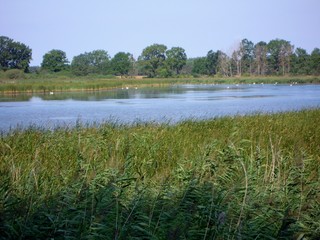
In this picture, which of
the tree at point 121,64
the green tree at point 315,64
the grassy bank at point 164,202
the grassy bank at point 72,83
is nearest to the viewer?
the grassy bank at point 164,202

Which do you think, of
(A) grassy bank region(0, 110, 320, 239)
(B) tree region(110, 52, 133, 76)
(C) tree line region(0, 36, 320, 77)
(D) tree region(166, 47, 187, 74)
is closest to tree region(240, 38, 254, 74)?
(C) tree line region(0, 36, 320, 77)

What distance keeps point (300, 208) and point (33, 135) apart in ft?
19.7

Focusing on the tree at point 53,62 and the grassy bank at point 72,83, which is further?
the tree at point 53,62

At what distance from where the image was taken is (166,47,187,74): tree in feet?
285

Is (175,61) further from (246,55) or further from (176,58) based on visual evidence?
(246,55)

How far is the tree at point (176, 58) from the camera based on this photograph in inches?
3418

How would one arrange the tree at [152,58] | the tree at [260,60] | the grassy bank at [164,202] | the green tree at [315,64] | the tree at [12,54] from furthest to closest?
the tree at [260,60] → the tree at [152,58] → the green tree at [315,64] → the tree at [12,54] → the grassy bank at [164,202]

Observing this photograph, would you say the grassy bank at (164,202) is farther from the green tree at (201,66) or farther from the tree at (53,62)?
the green tree at (201,66)

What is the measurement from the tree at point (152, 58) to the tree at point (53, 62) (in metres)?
17.2

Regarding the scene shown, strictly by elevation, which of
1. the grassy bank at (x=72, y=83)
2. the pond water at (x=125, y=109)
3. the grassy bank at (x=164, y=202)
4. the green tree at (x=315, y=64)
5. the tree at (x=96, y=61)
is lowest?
the grassy bank at (x=164, y=202)

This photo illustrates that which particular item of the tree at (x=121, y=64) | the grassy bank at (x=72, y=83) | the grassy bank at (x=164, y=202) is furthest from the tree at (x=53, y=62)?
the grassy bank at (x=164, y=202)

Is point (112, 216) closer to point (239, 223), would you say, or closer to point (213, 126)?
point (239, 223)

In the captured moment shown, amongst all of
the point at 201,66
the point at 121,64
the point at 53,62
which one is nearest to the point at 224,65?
the point at 201,66

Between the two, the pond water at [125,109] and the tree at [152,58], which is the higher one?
the tree at [152,58]
